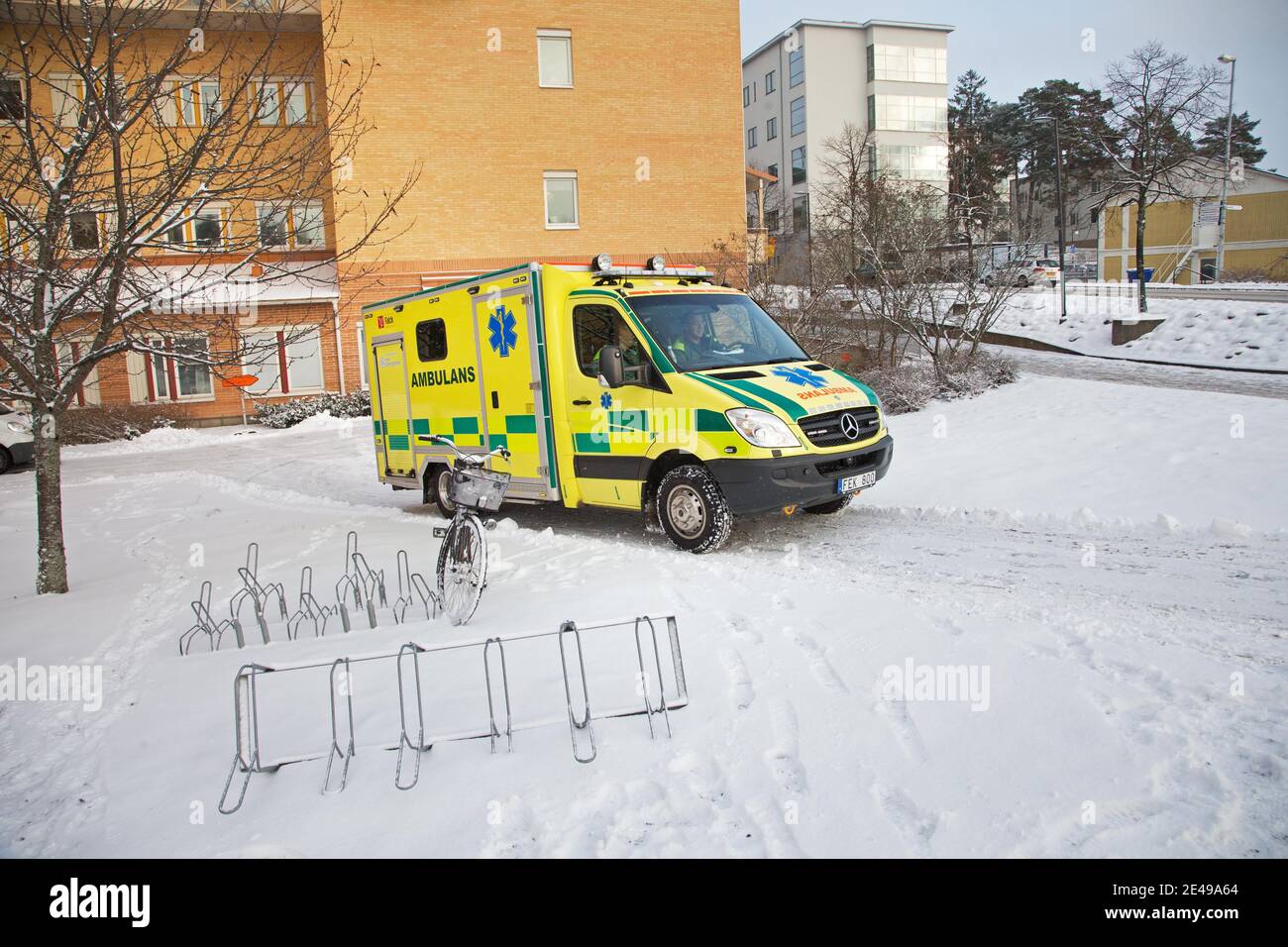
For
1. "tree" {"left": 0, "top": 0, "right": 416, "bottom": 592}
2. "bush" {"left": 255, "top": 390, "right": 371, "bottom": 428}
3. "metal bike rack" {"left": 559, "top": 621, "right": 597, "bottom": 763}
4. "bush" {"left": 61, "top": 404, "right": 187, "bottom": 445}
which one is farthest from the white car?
"metal bike rack" {"left": 559, "top": 621, "right": 597, "bottom": 763}

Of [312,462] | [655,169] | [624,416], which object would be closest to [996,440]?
[624,416]

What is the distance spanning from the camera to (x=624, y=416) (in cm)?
802

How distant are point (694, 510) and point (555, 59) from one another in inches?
861

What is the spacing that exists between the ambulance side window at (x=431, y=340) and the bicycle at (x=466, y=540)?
3.82 m

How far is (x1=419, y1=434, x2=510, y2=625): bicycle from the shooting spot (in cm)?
596

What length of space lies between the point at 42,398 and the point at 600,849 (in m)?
6.57

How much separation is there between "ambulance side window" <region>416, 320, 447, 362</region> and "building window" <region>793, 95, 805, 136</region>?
2074 inches

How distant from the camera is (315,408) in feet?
78.6

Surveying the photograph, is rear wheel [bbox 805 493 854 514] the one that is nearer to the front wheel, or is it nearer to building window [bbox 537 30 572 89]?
the front wheel

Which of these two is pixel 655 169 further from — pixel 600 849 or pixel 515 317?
pixel 600 849

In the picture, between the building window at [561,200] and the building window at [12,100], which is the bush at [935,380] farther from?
the building window at [561,200]

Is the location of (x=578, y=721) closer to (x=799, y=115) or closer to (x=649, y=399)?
(x=649, y=399)

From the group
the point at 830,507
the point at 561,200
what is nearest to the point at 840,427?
the point at 830,507
